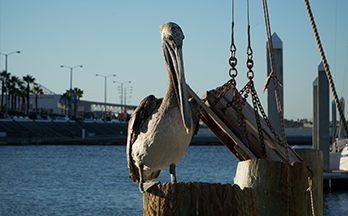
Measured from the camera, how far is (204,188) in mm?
3467

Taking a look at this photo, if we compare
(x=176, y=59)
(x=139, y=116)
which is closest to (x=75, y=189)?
(x=139, y=116)

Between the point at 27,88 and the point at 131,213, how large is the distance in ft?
293

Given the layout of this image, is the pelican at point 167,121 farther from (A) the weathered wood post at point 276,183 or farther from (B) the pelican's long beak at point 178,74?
(A) the weathered wood post at point 276,183

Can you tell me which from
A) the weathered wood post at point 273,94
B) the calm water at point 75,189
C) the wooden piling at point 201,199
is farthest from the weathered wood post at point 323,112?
the wooden piling at point 201,199

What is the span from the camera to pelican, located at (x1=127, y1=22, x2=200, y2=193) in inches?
155

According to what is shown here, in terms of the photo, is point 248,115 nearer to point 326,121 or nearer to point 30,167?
point 326,121

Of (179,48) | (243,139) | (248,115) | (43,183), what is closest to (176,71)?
(179,48)

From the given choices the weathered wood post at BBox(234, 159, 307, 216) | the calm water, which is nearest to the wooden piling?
the weathered wood post at BBox(234, 159, 307, 216)

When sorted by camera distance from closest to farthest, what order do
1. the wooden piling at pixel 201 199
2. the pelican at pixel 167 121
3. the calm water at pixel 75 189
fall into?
the wooden piling at pixel 201 199 → the pelican at pixel 167 121 → the calm water at pixel 75 189

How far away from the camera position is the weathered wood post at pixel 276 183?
4.74m

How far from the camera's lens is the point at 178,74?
3.91 metres

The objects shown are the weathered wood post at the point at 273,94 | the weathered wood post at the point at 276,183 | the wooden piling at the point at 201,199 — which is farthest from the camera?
the weathered wood post at the point at 273,94

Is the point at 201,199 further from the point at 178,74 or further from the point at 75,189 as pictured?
the point at 75,189

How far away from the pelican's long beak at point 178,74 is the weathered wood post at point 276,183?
50.8 inches
